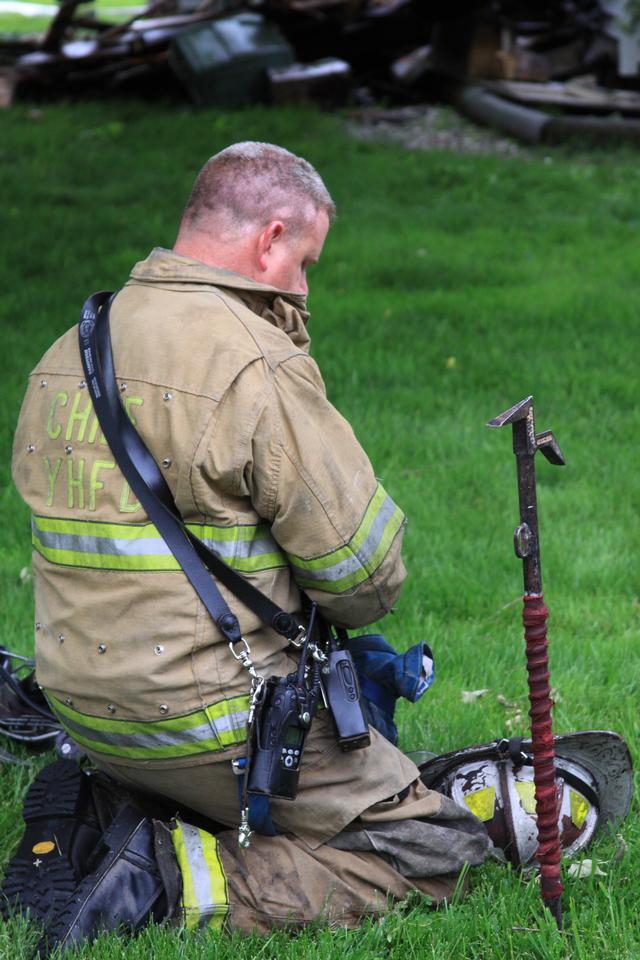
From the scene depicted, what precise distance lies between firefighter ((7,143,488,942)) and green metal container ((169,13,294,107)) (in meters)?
12.3

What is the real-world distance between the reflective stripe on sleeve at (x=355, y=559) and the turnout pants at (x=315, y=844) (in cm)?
36

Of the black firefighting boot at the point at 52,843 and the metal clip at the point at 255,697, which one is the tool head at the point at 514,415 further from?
the black firefighting boot at the point at 52,843

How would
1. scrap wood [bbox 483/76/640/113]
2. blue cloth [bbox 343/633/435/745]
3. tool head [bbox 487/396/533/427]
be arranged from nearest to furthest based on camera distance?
tool head [bbox 487/396/533/427], blue cloth [bbox 343/633/435/745], scrap wood [bbox 483/76/640/113]

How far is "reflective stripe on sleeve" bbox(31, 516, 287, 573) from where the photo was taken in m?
2.79

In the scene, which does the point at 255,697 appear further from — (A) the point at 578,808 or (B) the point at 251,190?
(B) the point at 251,190

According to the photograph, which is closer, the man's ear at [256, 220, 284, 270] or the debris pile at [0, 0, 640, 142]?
the man's ear at [256, 220, 284, 270]

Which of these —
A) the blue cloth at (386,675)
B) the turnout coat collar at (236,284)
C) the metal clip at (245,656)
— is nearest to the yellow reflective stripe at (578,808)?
the blue cloth at (386,675)

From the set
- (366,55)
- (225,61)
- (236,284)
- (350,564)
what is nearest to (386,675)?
(350,564)

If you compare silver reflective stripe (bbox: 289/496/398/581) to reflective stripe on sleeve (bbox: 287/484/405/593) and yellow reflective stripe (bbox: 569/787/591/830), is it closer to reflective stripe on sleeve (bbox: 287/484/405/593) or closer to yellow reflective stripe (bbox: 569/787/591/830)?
reflective stripe on sleeve (bbox: 287/484/405/593)

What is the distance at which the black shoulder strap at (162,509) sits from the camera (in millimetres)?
2762

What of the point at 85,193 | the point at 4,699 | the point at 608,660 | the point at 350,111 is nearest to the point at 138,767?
the point at 4,699

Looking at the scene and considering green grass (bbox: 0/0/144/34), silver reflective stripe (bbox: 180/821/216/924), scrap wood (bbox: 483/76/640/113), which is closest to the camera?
silver reflective stripe (bbox: 180/821/216/924)

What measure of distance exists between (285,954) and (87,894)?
495 mm

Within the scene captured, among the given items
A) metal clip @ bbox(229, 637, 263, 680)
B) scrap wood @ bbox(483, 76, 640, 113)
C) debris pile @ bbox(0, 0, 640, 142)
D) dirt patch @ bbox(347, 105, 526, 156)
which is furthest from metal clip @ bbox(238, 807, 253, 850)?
scrap wood @ bbox(483, 76, 640, 113)
